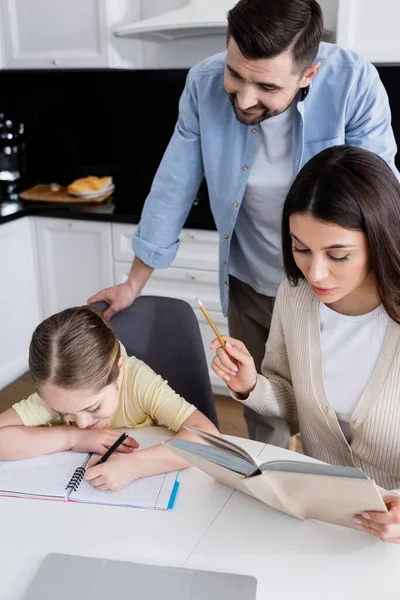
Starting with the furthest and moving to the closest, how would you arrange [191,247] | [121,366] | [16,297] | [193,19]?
[16,297]
[191,247]
[193,19]
[121,366]

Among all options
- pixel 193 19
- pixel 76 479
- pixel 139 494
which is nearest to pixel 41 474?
pixel 76 479

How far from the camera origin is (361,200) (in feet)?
3.50

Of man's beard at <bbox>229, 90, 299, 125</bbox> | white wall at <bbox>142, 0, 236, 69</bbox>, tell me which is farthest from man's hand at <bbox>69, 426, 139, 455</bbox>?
white wall at <bbox>142, 0, 236, 69</bbox>

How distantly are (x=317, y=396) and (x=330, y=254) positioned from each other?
309 millimetres

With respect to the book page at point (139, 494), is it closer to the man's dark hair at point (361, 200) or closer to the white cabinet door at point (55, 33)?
the man's dark hair at point (361, 200)

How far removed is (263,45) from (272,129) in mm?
341

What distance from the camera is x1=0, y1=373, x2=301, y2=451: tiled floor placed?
8.57 feet

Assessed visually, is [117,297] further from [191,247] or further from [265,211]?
[191,247]

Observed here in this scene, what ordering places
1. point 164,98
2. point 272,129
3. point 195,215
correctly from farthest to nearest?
point 164,98
point 195,215
point 272,129

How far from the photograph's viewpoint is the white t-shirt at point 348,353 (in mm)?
1229

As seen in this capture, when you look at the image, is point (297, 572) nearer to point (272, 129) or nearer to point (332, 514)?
point (332, 514)

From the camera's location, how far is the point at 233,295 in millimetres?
1871

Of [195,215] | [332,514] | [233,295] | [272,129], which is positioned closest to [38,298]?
[195,215]

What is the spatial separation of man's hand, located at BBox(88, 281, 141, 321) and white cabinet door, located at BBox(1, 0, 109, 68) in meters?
1.50
